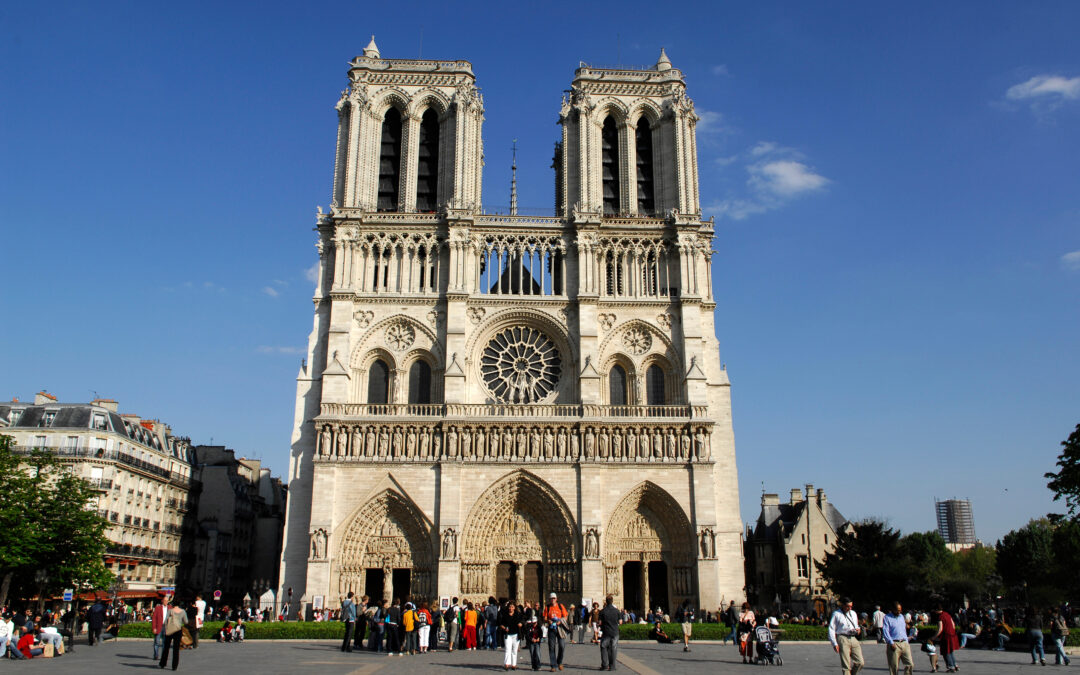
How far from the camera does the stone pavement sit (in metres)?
14.5

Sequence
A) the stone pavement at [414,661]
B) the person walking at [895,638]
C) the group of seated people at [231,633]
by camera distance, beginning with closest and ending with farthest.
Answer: the person walking at [895,638] → the stone pavement at [414,661] → the group of seated people at [231,633]

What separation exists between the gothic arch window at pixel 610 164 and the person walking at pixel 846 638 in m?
27.0

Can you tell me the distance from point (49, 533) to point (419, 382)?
1368cm

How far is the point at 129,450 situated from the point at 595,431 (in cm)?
1952

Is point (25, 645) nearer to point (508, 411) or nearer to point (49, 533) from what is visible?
point (49, 533)

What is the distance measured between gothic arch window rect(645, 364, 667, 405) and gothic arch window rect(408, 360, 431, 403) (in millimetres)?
8779

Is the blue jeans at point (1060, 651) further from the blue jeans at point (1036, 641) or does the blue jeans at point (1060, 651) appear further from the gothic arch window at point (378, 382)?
the gothic arch window at point (378, 382)

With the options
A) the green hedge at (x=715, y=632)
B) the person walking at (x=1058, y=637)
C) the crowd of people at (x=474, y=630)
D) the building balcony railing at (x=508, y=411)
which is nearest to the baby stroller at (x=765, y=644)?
the crowd of people at (x=474, y=630)

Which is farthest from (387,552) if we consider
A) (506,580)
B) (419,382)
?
(419,382)

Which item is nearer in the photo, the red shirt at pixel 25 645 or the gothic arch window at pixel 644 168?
the red shirt at pixel 25 645

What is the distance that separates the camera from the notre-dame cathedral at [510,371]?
3166 centimetres

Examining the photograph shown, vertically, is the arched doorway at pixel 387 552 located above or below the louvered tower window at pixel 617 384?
below

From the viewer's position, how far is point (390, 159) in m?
38.0

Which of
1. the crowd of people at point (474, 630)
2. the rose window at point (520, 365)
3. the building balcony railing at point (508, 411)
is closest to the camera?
the crowd of people at point (474, 630)
